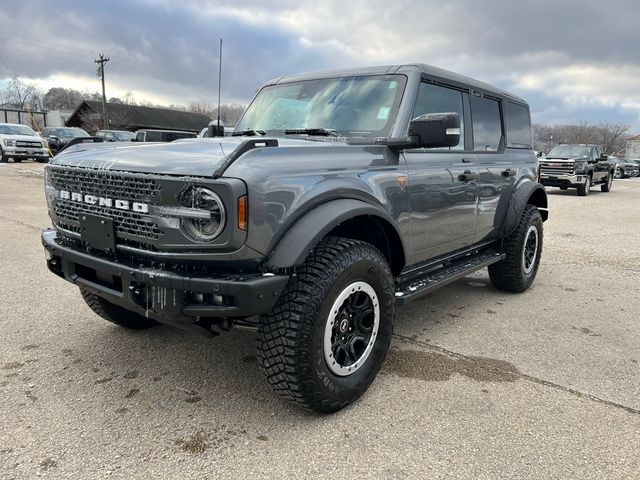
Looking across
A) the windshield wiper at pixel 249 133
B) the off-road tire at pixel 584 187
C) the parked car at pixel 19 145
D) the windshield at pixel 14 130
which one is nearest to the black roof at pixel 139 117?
the windshield at pixel 14 130

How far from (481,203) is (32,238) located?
19.9 feet

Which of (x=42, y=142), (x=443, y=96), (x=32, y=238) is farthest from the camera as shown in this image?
(x=42, y=142)

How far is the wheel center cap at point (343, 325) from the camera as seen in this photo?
2.82 meters

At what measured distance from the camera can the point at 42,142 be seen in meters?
22.1

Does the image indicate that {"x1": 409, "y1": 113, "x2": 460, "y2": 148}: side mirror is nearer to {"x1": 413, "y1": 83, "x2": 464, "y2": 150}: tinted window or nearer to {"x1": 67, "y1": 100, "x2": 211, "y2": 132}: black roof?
{"x1": 413, "y1": 83, "x2": 464, "y2": 150}: tinted window

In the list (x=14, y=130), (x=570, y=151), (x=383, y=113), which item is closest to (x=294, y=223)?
(x=383, y=113)

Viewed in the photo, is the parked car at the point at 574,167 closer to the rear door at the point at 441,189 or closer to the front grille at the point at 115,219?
the rear door at the point at 441,189

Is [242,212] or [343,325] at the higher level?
[242,212]

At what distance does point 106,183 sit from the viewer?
267cm

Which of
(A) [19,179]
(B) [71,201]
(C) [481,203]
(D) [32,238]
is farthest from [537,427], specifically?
(A) [19,179]

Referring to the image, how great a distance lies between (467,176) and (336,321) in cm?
191

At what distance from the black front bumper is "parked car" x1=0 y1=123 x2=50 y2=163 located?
2258cm

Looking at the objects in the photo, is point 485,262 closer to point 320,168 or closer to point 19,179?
point 320,168

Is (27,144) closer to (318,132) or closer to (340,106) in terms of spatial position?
(340,106)
